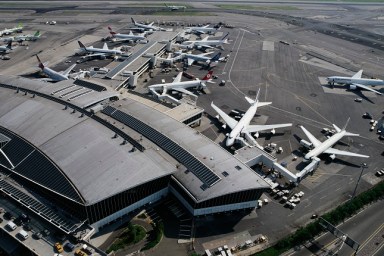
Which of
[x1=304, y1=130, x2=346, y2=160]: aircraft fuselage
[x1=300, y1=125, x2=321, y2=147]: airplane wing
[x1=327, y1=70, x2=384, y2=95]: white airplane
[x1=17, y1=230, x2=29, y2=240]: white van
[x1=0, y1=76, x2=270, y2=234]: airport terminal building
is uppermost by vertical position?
[x1=0, y1=76, x2=270, y2=234]: airport terminal building

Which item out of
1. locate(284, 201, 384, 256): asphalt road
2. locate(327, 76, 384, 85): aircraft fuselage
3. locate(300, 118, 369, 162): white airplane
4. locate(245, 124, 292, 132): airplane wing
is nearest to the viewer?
locate(284, 201, 384, 256): asphalt road

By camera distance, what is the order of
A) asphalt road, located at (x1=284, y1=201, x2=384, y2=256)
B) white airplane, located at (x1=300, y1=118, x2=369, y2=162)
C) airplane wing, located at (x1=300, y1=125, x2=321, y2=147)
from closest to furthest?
asphalt road, located at (x1=284, y1=201, x2=384, y2=256) → white airplane, located at (x1=300, y1=118, x2=369, y2=162) → airplane wing, located at (x1=300, y1=125, x2=321, y2=147)

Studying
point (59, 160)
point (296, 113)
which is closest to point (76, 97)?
point (59, 160)

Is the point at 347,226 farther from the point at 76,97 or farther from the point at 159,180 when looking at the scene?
the point at 76,97

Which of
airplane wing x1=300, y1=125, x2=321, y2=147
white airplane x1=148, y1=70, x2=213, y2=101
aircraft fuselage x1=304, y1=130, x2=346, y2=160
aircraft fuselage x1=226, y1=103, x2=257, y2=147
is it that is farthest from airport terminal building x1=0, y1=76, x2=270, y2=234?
white airplane x1=148, y1=70, x2=213, y2=101

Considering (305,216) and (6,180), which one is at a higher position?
(6,180)

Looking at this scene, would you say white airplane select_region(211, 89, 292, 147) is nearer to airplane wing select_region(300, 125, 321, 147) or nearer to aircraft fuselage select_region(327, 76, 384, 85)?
airplane wing select_region(300, 125, 321, 147)
